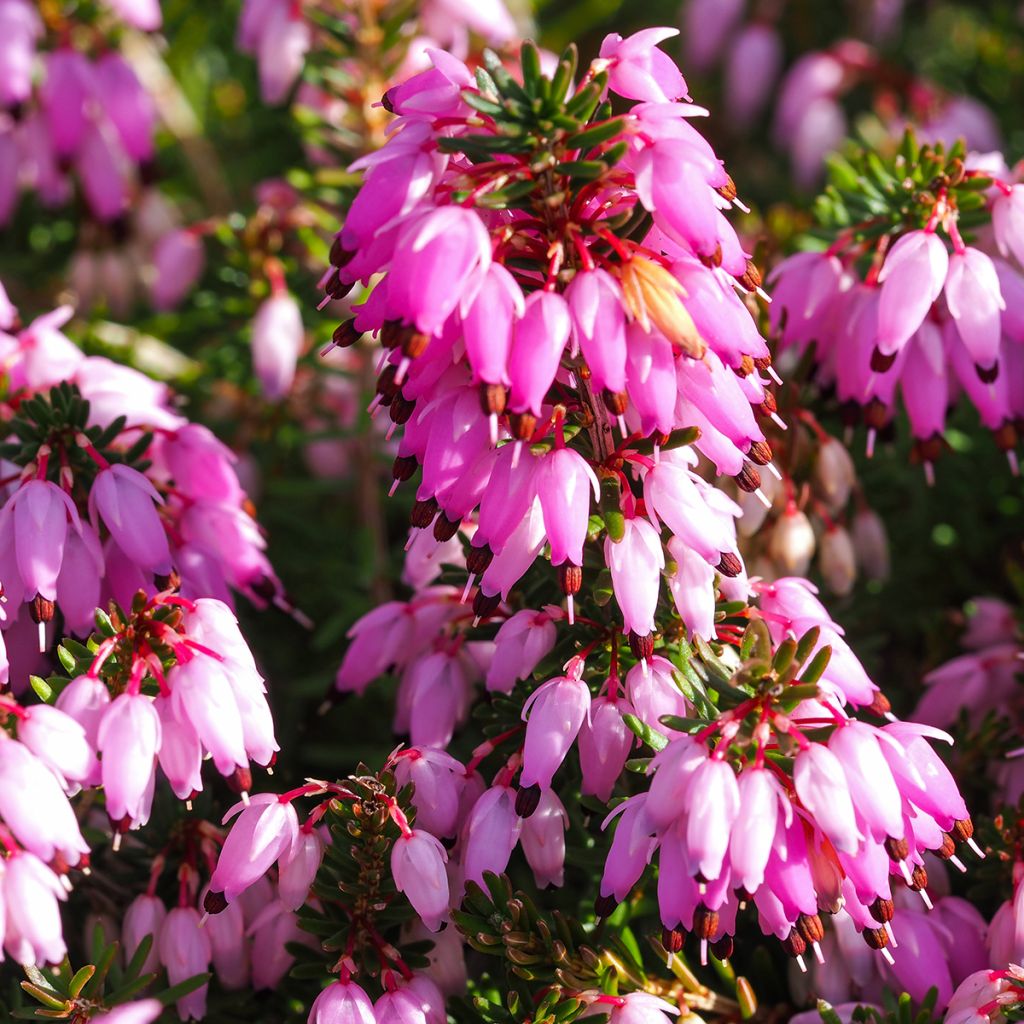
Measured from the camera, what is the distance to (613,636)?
7.02ft

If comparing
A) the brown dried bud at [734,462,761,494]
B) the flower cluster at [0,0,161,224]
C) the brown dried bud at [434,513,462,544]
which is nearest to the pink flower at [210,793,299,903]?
the brown dried bud at [434,513,462,544]

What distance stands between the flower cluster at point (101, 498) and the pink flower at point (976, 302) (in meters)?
1.34

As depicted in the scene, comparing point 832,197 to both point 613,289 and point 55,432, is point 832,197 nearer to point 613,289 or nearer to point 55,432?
point 613,289

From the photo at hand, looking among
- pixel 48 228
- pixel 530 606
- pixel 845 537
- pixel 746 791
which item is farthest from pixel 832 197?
pixel 48 228

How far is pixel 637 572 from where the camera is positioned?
1924 mm

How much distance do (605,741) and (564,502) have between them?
1.30ft

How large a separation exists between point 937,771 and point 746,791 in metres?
0.38

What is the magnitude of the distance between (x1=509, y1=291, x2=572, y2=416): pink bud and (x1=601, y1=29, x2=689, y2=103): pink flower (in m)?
0.35

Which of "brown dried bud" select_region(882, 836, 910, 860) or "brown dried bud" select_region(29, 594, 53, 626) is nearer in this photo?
"brown dried bud" select_region(882, 836, 910, 860)

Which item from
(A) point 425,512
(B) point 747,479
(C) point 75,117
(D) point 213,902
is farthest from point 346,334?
(C) point 75,117

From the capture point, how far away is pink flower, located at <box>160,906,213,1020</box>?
215 centimetres

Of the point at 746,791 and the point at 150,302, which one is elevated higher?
the point at 746,791

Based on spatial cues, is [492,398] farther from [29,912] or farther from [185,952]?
[185,952]

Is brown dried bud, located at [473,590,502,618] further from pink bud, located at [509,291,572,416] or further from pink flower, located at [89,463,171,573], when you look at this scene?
pink flower, located at [89,463,171,573]
